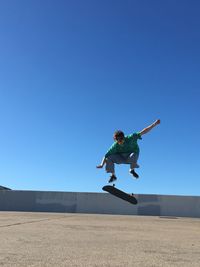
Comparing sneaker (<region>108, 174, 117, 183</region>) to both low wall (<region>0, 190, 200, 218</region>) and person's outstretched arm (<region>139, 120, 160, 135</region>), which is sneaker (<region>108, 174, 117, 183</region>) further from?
low wall (<region>0, 190, 200, 218</region>)

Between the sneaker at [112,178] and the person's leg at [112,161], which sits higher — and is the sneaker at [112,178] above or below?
below

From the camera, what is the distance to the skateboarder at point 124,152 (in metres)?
12.9

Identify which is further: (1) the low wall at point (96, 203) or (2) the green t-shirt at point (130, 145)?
(1) the low wall at point (96, 203)

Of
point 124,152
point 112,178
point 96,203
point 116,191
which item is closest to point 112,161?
point 124,152

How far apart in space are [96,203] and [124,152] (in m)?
23.0

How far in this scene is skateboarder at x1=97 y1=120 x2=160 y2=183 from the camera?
1290 cm

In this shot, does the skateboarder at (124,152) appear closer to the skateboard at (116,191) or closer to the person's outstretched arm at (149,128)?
the person's outstretched arm at (149,128)

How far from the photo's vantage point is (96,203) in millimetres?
35469

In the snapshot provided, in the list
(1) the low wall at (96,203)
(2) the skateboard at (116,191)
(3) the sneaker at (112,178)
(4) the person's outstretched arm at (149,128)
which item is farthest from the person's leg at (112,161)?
(1) the low wall at (96,203)

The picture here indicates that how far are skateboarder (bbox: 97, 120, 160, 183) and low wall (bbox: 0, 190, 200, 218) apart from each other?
71.6ft

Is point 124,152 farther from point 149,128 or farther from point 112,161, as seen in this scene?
point 149,128

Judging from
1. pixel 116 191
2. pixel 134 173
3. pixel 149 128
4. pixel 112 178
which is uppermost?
pixel 149 128

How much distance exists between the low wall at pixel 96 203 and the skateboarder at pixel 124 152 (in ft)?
71.6

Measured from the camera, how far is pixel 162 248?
9.54 metres
